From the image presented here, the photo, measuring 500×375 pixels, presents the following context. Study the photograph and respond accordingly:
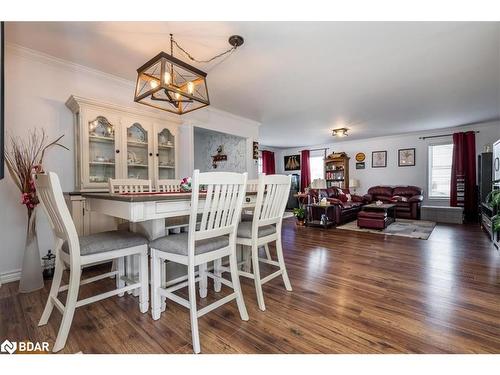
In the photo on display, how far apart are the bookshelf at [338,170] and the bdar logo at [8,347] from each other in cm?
758

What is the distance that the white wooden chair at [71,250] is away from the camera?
132cm

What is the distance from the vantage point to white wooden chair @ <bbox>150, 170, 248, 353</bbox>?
1342mm

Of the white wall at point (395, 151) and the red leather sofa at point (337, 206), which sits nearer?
the red leather sofa at point (337, 206)

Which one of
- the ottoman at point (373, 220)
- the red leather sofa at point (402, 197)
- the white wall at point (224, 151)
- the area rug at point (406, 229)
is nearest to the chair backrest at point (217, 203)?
the white wall at point (224, 151)

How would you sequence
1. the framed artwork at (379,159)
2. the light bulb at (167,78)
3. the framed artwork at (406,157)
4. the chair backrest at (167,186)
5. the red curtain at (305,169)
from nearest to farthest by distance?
the light bulb at (167,78), the chair backrest at (167,186), the framed artwork at (406,157), the framed artwork at (379,159), the red curtain at (305,169)

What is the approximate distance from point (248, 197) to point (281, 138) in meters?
5.43

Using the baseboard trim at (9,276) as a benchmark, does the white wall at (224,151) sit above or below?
above

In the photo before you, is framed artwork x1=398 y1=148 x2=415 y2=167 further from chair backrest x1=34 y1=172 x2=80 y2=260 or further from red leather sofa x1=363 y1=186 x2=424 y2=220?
chair backrest x1=34 y1=172 x2=80 y2=260

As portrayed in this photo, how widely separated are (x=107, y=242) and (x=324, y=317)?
153 centimetres

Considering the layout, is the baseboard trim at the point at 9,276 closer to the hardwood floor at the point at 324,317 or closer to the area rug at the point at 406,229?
the hardwood floor at the point at 324,317

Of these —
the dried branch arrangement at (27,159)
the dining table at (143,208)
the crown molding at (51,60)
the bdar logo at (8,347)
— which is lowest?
the bdar logo at (8,347)

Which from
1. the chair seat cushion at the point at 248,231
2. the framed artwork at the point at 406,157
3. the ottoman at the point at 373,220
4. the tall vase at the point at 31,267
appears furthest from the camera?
the framed artwork at the point at 406,157

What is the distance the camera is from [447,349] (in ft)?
4.27
